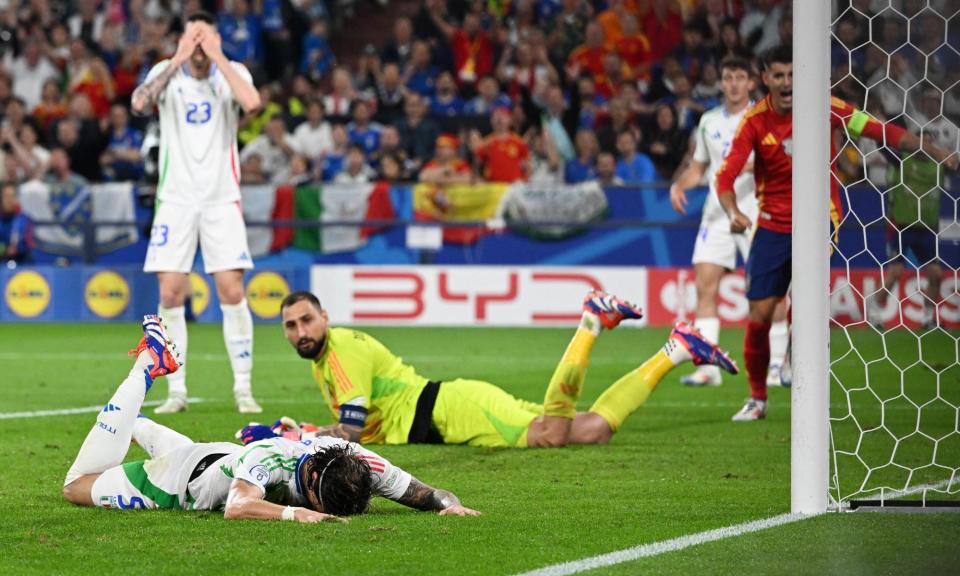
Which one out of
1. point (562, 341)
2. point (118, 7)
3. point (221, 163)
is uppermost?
point (118, 7)

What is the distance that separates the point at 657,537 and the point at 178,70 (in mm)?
5718

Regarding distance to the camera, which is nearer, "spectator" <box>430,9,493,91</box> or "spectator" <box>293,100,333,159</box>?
"spectator" <box>293,100,333,159</box>

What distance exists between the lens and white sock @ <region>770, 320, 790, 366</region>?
1170 cm

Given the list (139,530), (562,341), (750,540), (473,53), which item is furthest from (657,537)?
(473,53)

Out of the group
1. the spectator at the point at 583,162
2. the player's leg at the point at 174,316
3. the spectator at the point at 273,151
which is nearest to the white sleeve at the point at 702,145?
the player's leg at the point at 174,316

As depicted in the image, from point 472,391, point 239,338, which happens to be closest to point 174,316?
point 239,338

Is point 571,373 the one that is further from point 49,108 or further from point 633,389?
point 49,108

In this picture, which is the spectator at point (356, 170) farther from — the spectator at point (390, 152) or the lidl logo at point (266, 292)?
the lidl logo at point (266, 292)

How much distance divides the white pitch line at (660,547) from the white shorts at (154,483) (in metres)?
1.75

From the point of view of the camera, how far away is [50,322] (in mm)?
18250

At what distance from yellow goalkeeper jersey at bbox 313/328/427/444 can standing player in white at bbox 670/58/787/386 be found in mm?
3364

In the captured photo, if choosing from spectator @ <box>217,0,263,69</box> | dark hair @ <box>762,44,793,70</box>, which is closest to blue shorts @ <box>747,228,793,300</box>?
dark hair @ <box>762,44,793,70</box>

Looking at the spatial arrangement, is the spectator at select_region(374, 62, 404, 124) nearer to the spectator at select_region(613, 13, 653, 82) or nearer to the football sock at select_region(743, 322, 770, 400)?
the spectator at select_region(613, 13, 653, 82)

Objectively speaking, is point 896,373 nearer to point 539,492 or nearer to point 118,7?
point 539,492
